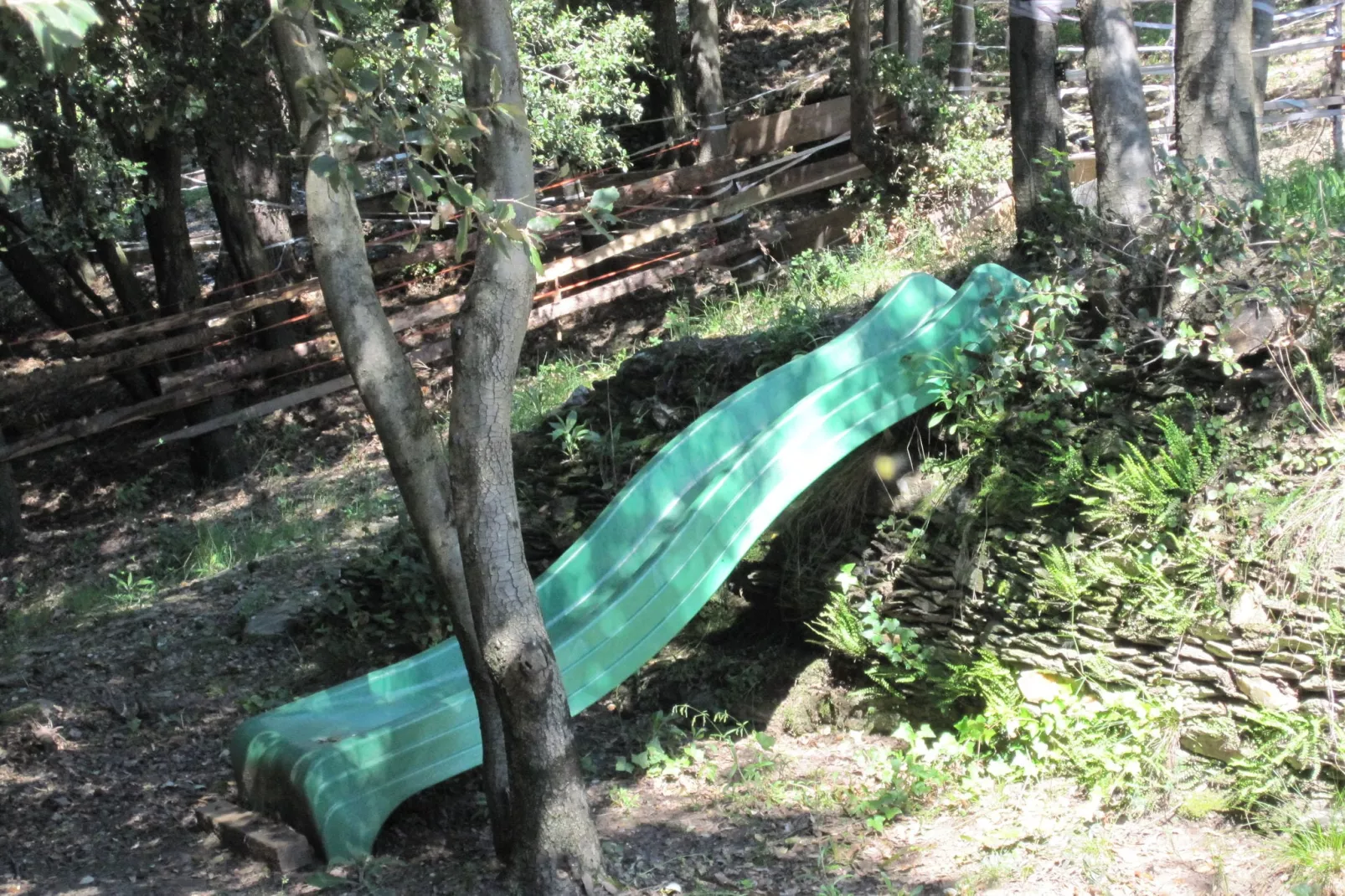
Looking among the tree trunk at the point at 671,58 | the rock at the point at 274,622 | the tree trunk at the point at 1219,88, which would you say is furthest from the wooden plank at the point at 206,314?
the tree trunk at the point at 1219,88

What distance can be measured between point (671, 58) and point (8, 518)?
7869 millimetres

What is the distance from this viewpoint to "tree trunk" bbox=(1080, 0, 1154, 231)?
6258 mm

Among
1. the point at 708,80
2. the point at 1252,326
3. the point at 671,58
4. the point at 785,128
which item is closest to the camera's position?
the point at 1252,326

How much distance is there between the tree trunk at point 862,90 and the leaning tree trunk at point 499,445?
794 cm

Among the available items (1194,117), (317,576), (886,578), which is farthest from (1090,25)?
(317,576)

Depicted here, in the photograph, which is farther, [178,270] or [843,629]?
[178,270]

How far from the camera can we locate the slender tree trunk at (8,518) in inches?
412

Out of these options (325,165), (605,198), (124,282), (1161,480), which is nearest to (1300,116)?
(1161,480)

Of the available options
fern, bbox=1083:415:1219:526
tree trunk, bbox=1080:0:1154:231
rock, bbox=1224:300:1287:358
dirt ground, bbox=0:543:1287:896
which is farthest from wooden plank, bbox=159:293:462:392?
rock, bbox=1224:300:1287:358

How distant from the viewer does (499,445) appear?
4281mm

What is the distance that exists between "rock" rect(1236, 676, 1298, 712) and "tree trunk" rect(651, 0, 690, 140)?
9472 mm

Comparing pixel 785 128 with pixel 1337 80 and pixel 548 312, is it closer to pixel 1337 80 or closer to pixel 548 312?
pixel 548 312

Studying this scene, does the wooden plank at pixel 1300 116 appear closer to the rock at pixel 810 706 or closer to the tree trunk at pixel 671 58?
the tree trunk at pixel 671 58

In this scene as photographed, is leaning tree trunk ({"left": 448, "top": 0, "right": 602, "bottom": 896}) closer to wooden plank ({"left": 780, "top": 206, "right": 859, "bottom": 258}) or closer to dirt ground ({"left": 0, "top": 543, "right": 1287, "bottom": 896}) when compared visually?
dirt ground ({"left": 0, "top": 543, "right": 1287, "bottom": 896})
